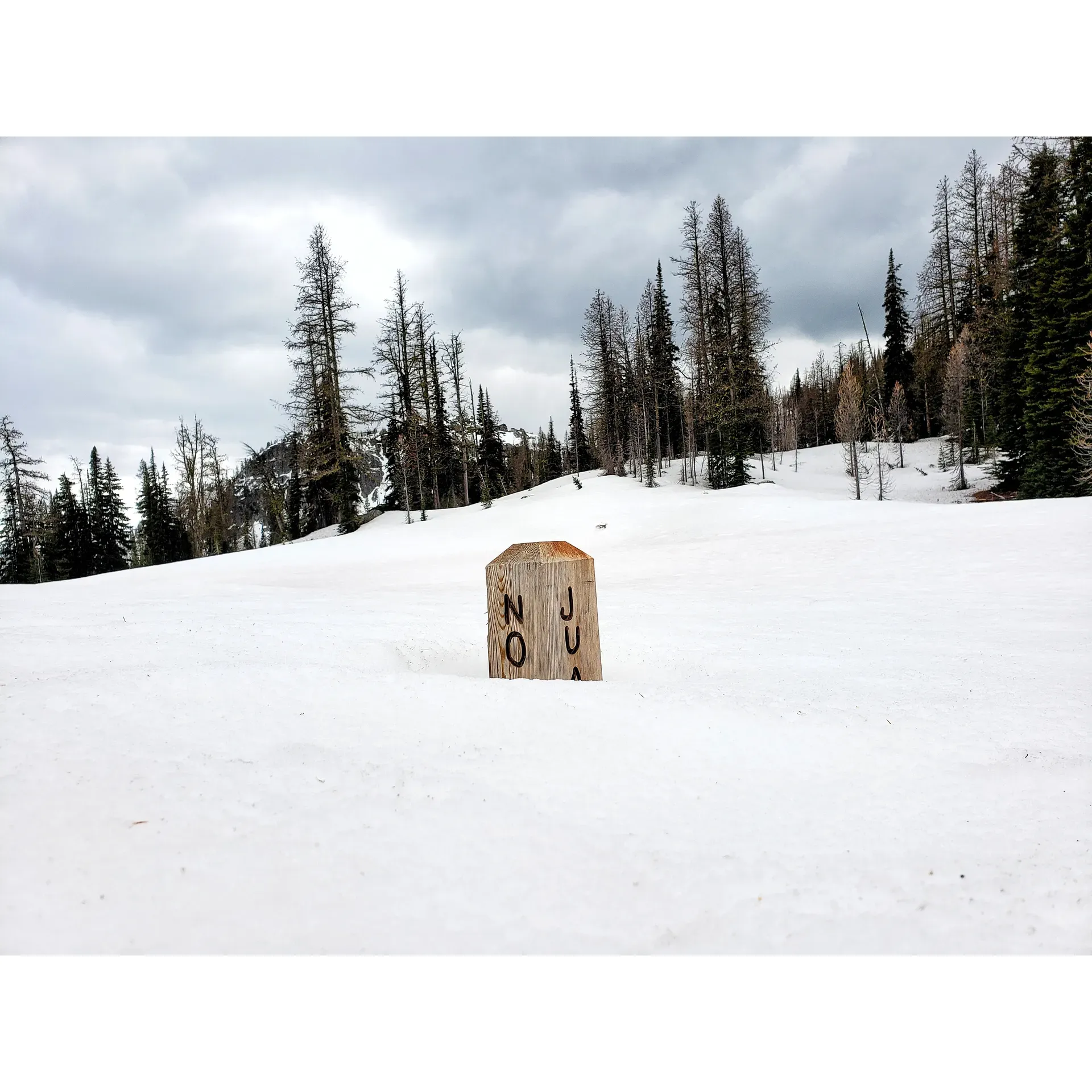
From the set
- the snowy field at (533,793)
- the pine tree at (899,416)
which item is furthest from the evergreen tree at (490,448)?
the snowy field at (533,793)

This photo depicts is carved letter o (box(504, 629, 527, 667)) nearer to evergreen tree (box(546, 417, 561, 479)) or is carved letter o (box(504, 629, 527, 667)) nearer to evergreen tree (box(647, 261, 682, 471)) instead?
evergreen tree (box(647, 261, 682, 471))

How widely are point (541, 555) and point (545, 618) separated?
0.40 meters

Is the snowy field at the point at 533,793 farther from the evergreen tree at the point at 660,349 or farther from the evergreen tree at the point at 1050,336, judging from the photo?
the evergreen tree at the point at 660,349

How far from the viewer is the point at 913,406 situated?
44.4m

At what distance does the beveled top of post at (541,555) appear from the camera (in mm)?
3684

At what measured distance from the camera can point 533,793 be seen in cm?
218

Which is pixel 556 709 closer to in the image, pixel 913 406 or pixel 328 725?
pixel 328 725

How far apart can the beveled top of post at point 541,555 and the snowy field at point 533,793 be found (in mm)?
773

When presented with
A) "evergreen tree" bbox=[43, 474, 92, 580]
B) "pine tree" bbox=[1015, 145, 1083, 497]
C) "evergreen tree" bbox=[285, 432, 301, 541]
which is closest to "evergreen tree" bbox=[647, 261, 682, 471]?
"pine tree" bbox=[1015, 145, 1083, 497]

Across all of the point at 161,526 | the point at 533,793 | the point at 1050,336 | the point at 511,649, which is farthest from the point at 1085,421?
the point at 161,526

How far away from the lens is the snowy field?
155 centimetres

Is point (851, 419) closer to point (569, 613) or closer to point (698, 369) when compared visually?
point (698, 369)

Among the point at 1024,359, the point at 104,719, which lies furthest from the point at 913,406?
the point at 104,719

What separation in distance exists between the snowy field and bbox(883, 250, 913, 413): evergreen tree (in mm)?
46104
